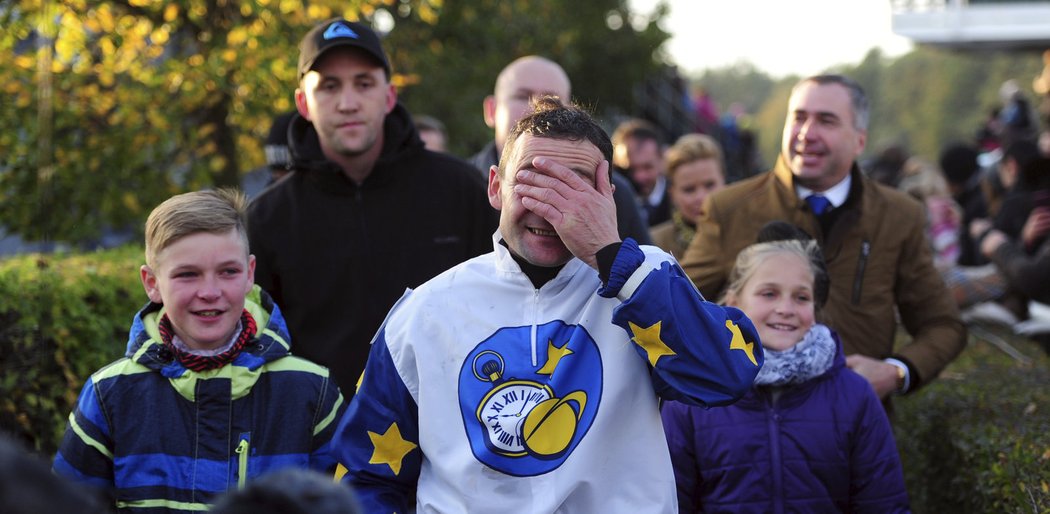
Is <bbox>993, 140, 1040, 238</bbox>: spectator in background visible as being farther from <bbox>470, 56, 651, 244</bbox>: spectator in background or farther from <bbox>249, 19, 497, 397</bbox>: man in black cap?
<bbox>249, 19, 497, 397</bbox>: man in black cap

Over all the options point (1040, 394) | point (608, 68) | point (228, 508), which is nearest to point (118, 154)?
point (1040, 394)

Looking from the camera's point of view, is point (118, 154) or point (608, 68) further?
point (608, 68)

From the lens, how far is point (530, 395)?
307cm

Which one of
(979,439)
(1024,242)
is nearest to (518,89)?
(979,439)

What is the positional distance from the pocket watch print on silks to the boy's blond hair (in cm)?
113

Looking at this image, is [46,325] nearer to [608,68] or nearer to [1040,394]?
[1040,394]

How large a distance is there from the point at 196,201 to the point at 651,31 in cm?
2253

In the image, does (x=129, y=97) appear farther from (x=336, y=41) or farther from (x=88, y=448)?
(x=88, y=448)

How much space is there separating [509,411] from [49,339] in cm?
329

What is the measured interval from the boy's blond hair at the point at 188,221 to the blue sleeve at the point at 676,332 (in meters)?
1.42

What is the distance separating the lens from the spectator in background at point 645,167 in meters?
9.66

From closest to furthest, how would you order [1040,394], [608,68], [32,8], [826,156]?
[826,156] < [1040,394] < [32,8] < [608,68]

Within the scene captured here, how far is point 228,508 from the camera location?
5.38 ft

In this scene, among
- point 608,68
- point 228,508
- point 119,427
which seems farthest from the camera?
point 608,68
